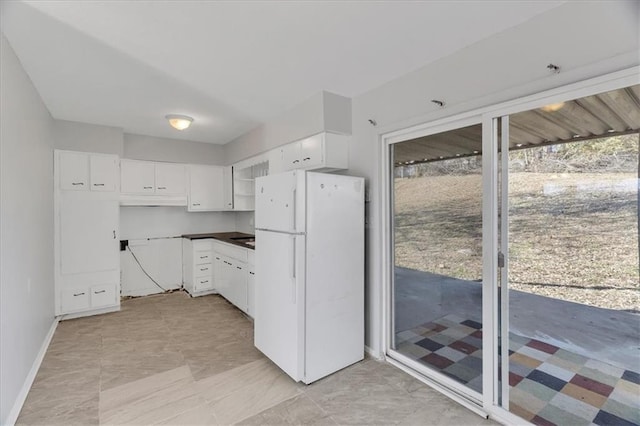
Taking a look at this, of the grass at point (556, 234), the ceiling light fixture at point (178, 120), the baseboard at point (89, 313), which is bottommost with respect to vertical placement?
the baseboard at point (89, 313)

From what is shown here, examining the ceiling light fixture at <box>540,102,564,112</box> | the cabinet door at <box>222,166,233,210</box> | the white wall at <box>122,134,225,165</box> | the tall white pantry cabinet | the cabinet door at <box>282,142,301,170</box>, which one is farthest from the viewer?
the cabinet door at <box>222,166,233,210</box>

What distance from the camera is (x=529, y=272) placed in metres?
1.98

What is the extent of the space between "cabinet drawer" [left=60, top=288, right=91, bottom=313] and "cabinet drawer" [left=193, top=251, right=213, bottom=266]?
53.8 inches

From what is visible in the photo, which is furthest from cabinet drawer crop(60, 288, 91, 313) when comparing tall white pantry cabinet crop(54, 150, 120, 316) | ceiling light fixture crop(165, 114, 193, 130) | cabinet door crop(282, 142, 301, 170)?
cabinet door crop(282, 142, 301, 170)

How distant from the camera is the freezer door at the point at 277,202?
251 centimetres

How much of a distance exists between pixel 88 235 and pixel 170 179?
1.35m

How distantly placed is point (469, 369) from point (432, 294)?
0.60 meters

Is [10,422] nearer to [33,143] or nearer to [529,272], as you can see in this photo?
[33,143]

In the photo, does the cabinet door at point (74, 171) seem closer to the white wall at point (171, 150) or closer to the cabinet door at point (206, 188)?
the white wall at point (171, 150)

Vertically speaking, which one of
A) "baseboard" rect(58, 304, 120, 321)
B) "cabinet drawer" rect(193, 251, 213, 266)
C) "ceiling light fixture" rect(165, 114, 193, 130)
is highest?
"ceiling light fixture" rect(165, 114, 193, 130)

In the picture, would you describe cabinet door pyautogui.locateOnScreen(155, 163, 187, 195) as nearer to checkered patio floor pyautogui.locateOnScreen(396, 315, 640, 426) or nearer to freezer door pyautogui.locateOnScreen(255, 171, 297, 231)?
freezer door pyautogui.locateOnScreen(255, 171, 297, 231)

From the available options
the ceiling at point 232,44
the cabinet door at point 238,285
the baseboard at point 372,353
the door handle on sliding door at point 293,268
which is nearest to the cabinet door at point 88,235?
the ceiling at point 232,44

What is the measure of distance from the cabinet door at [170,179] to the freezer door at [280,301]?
2.59 meters

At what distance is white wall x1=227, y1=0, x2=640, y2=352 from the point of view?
156cm
